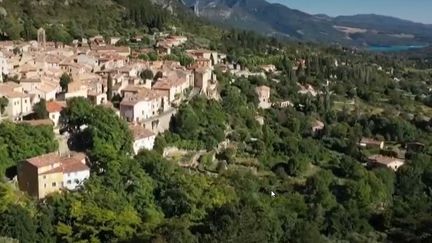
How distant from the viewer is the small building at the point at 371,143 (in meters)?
39.2

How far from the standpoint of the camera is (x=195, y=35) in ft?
203

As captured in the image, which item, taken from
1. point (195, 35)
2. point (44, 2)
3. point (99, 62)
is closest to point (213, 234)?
point (99, 62)

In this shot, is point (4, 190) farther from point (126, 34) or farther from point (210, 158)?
point (126, 34)

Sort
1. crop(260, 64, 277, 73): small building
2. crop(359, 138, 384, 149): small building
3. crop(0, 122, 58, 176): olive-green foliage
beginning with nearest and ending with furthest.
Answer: crop(0, 122, 58, 176): olive-green foliage, crop(359, 138, 384, 149): small building, crop(260, 64, 277, 73): small building

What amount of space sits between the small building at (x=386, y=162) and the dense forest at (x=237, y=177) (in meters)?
0.51

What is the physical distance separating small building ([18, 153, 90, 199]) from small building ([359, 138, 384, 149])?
20.6 m

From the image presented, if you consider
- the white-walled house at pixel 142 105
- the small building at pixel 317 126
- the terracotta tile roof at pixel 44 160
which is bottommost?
the small building at pixel 317 126

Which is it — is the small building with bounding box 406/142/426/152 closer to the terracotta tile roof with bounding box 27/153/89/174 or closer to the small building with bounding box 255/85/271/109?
the small building with bounding box 255/85/271/109

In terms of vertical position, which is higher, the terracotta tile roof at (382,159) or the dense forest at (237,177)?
the dense forest at (237,177)

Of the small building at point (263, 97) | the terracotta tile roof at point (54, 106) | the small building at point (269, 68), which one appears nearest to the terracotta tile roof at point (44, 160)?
the terracotta tile roof at point (54, 106)

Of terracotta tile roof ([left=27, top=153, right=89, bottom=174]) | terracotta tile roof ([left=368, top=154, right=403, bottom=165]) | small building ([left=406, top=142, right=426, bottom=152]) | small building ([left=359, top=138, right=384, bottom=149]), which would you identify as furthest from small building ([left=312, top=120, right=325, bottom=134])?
terracotta tile roof ([left=27, top=153, right=89, bottom=174])

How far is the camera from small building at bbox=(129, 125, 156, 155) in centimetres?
2662

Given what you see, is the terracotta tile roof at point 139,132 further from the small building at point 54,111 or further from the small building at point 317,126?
the small building at point 317,126

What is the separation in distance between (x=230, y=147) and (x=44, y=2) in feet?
95.4
